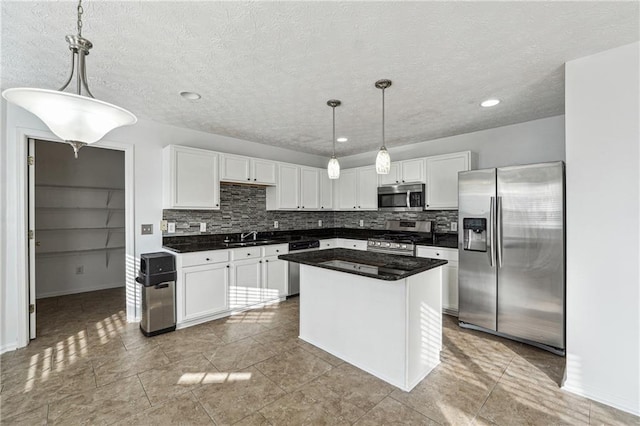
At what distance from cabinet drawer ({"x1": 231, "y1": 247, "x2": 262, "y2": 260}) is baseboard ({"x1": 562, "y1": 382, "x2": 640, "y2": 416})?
130 inches

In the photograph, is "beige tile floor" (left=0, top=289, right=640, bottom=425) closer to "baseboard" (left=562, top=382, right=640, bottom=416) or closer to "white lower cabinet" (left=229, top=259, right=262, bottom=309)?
"baseboard" (left=562, top=382, right=640, bottom=416)

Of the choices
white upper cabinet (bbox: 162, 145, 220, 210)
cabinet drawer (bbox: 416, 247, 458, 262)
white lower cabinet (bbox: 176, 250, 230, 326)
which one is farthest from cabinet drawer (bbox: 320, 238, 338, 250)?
white upper cabinet (bbox: 162, 145, 220, 210)

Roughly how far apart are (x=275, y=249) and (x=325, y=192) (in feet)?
5.52

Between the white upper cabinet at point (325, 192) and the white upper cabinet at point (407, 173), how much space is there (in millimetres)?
1116

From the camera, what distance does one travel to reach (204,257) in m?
3.53

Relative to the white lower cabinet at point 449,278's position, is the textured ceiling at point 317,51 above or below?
above

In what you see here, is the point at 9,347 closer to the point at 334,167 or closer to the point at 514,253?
the point at 334,167

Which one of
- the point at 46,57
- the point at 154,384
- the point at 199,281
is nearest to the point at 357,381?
the point at 154,384

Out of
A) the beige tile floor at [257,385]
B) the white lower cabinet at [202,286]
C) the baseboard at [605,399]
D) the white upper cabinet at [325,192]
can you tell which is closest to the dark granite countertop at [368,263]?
the beige tile floor at [257,385]

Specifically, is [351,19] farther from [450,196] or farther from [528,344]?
[528,344]

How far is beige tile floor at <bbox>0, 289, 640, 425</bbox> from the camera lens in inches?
76.0

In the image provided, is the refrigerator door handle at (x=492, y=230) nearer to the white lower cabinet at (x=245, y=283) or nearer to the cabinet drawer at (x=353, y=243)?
the cabinet drawer at (x=353, y=243)

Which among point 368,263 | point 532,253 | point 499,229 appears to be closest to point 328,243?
point 368,263

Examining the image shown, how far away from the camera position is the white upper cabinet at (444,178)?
3961 mm
